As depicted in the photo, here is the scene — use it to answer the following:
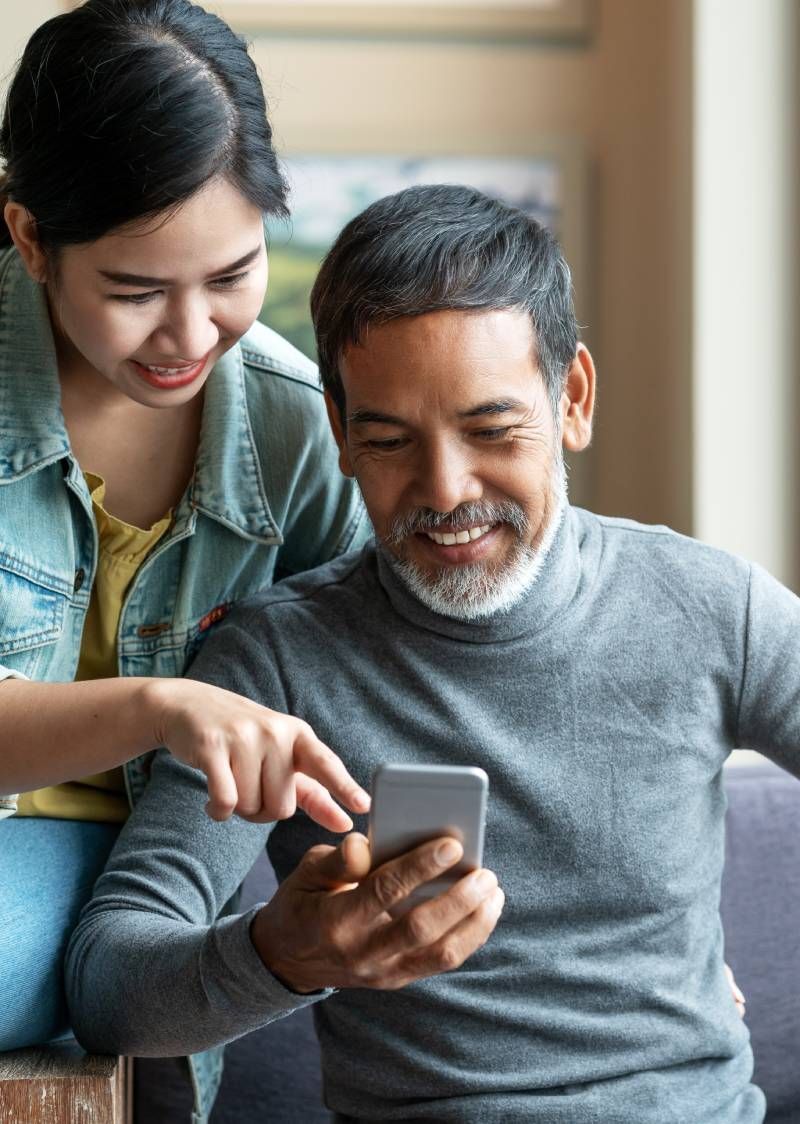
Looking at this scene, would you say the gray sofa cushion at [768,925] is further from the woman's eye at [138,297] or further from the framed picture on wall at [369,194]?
the framed picture on wall at [369,194]

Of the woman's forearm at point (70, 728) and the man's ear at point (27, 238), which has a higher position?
the man's ear at point (27, 238)

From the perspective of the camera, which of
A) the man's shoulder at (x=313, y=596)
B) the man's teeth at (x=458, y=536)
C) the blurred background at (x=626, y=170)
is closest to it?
the man's teeth at (x=458, y=536)

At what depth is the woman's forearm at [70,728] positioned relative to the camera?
3.93ft

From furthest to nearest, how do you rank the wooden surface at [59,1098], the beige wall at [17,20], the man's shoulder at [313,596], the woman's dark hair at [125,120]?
the beige wall at [17,20] → the man's shoulder at [313,596] → the woman's dark hair at [125,120] → the wooden surface at [59,1098]

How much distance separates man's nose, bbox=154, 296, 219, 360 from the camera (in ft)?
4.47

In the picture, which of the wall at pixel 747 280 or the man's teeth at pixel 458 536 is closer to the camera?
the man's teeth at pixel 458 536

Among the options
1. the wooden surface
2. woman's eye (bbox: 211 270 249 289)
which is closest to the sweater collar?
woman's eye (bbox: 211 270 249 289)

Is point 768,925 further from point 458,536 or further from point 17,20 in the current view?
point 17,20

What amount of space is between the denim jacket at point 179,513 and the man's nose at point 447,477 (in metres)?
0.28

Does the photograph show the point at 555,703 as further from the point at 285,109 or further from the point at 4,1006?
the point at 285,109

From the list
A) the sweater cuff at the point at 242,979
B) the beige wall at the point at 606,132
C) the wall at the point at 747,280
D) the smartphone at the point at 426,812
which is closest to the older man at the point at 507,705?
the sweater cuff at the point at 242,979

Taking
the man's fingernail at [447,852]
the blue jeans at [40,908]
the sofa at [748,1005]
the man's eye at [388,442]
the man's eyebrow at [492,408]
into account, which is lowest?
the sofa at [748,1005]

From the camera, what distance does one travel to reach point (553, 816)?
143 cm

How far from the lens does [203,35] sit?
4.60ft
